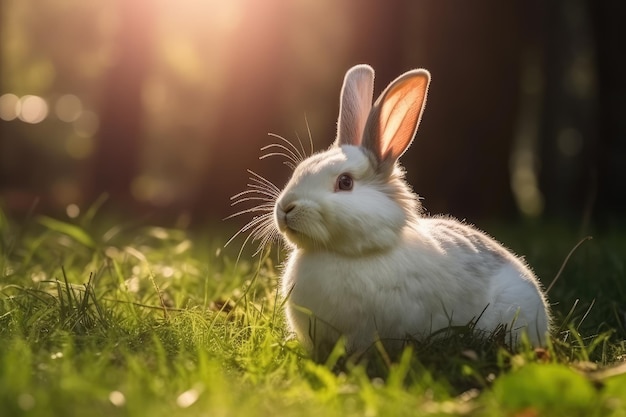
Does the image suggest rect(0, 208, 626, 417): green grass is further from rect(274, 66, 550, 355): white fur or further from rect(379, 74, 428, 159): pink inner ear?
rect(379, 74, 428, 159): pink inner ear

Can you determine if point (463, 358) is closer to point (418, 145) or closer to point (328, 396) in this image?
point (328, 396)

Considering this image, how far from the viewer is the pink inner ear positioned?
3.94 metres

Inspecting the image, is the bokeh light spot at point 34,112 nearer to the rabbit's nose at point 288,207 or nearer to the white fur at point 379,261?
the white fur at point 379,261

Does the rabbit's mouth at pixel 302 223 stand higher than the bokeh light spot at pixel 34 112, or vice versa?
the rabbit's mouth at pixel 302 223

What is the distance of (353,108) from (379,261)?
836 millimetres

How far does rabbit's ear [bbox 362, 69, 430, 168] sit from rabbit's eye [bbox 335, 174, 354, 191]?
0.24m

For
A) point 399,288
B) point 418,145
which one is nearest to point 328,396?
point 399,288

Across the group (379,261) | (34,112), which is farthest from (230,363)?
(34,112)

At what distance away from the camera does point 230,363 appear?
3404mm

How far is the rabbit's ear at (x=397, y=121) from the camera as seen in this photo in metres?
3.90

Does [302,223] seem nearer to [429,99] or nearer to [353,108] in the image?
[353,108]

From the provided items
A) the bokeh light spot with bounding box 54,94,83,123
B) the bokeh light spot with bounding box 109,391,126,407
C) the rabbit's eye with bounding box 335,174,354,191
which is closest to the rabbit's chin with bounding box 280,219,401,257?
the rabbit's eye with bounding box 335,174,354,191

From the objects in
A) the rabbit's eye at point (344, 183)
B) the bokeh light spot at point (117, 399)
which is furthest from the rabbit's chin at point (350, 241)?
the bokeh light spot at point (117, 399)

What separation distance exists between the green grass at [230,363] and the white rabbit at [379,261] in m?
0.16
